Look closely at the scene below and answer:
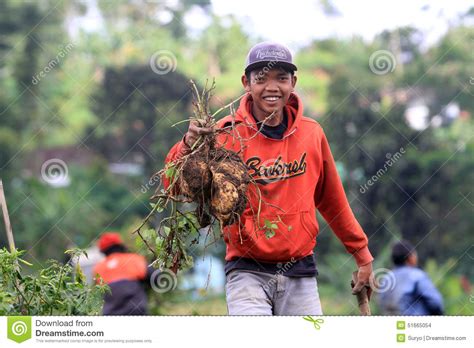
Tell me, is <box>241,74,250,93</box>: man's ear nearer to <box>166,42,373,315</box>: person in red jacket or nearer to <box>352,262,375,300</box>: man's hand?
<box>166,42,373,315</box>: person in red jacket

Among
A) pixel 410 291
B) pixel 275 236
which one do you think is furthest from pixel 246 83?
pixel 410 291

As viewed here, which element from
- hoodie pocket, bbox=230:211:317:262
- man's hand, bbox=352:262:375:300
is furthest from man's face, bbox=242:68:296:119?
man's hand, bbox=352:262:375:300

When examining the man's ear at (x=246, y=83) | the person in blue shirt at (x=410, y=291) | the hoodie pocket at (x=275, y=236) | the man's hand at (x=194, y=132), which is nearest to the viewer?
the man's hand at (x=194, y=132)

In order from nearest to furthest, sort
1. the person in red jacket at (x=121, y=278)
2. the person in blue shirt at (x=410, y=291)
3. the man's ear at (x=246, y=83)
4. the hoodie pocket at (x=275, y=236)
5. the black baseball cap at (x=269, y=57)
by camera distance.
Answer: the hoodie pocket at (x=275, y=236) < the black baseball cap at (x=269, y=57) < the man's ear at (x=246, y=83) < the person in blue shirt at (x=410, y=291) < the person in red jacket at (x=121, y=278)

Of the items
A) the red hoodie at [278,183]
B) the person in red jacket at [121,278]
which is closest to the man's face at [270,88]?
the red hoodie at [278,183]

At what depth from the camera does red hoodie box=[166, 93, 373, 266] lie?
17.5 feet

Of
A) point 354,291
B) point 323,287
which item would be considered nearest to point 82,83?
point 323,287

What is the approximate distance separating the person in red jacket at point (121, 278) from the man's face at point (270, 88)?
151 inches

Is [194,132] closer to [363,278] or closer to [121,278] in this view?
[363,278]

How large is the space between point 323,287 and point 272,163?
12908 millimetres

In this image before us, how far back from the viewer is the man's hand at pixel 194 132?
5207 millimetres

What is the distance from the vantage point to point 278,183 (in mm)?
5387

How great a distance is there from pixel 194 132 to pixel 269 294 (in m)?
0.92

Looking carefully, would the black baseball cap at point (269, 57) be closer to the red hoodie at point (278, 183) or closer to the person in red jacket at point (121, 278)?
the red hoodie at point (278, 183)
